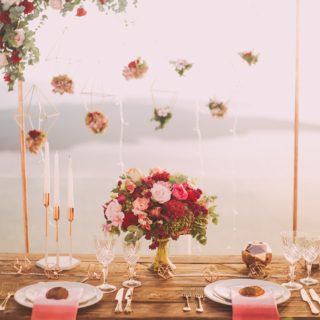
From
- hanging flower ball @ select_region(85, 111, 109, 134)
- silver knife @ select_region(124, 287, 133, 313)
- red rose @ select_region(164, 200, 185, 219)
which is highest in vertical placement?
hanging flower ball @ select_region(85, 111, 109, 134)

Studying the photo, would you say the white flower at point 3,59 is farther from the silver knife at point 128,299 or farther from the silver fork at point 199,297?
the silver fork at point 199,297

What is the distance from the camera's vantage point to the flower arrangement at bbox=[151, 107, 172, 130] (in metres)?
2.80

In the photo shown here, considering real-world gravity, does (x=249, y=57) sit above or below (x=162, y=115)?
above

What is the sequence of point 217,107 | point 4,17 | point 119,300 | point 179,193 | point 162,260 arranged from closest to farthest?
1. point 119,300
2. point 179,193
3. point 162,260
4. point 4,17
5. point 217,107

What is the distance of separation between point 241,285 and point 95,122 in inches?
48.9

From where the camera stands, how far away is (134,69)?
108 inches

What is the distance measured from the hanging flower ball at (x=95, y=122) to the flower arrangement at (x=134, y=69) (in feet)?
0.77

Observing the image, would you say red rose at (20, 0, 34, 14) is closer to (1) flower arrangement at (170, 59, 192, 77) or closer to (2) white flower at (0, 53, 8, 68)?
(2) white flower at (0, 53, 8, 68)

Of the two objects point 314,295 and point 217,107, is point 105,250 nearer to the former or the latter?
point 314,295

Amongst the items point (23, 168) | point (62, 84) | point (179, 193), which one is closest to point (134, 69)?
point (62, 84)

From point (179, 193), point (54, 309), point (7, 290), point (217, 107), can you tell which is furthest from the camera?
point (217, 107)

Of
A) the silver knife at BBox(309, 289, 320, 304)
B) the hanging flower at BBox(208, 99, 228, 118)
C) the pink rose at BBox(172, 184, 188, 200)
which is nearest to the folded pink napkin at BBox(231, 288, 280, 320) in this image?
the silver knife at BBox(309, 289, 320, 304)

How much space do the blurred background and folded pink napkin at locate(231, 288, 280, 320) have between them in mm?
1298

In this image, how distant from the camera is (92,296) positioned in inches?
65.6
